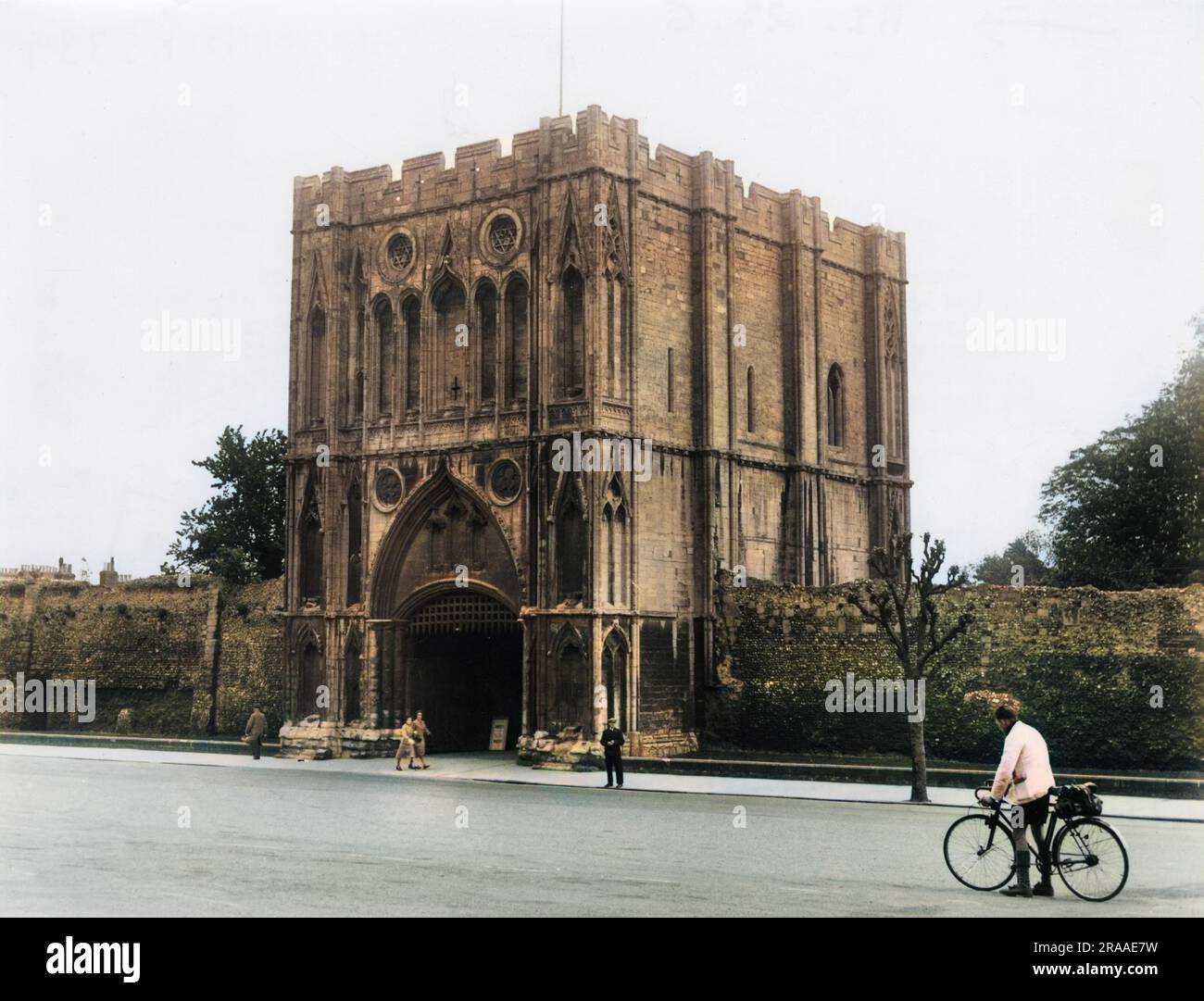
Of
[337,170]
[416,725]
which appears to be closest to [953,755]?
[416,725]

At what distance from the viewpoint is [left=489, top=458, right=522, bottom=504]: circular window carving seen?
34406mm

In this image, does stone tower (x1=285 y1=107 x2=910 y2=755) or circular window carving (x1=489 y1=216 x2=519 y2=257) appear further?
circular window carving (x1=489 y1=216 x2=519 y2=257)

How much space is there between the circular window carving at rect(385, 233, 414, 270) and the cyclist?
2619cm

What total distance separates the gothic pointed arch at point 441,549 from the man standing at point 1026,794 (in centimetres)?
2116

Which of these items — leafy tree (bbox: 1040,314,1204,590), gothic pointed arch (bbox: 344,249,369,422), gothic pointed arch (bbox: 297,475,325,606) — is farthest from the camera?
leafy tree (bbox: 1040,314,1204,590)

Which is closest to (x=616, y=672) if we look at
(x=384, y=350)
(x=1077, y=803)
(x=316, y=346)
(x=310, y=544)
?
(x=310, y=544)

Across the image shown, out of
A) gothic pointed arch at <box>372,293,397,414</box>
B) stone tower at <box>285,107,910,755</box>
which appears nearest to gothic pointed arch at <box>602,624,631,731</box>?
stone tower at <box>285,107,910,755</box>

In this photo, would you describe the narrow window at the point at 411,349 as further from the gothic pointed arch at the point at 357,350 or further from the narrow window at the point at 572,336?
the narrow window at the point at 572,336

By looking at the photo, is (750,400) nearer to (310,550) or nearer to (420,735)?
(420,735)

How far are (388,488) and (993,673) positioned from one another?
49.8 feet

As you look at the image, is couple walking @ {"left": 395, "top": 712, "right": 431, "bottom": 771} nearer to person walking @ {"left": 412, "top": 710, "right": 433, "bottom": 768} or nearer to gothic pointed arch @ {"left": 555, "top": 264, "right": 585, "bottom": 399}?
person walking @ {"left": 412, "top": 710, "right": 433, "bottom": 768}

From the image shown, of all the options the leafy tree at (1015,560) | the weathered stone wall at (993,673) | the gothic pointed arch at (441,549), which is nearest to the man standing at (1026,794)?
the weathered stone wall at (993,673)

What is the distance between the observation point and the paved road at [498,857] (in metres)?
12.8
